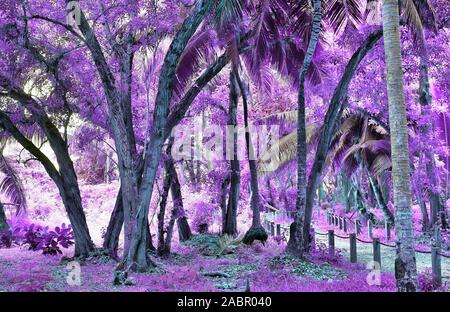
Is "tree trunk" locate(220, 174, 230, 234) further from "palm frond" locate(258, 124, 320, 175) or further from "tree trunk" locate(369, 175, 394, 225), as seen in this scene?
"tree trunk" locate(369, 175, 394, 225)

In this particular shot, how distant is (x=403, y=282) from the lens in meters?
8.64

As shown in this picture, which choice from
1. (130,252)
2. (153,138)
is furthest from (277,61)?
(130,252)

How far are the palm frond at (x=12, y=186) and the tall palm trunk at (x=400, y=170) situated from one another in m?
16.4

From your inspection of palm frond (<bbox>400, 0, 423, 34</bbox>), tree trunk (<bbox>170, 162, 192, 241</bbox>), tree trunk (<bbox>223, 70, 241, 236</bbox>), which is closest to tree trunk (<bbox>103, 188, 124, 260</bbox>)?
tree trunk (<bbox>170, 162, 192, 241</bbox>)

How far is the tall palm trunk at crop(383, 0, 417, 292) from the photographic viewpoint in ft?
28.1

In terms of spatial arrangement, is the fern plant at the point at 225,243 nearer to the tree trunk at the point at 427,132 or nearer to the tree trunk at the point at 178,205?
the tree trunk at the point at 178,205

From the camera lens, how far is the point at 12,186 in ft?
71.7

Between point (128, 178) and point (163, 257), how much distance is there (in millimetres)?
4818

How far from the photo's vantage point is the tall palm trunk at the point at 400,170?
28.1 feet

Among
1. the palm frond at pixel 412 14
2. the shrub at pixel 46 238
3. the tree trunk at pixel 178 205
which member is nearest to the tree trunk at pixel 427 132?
the palm frond at pixel 412 14

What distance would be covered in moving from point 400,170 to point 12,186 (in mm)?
17175

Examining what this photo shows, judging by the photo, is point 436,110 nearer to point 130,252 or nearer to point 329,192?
point 130,252

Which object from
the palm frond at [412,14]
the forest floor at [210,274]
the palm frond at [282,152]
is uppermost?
the palm frond at [412,14]

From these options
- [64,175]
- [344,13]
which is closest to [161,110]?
[64,175]
